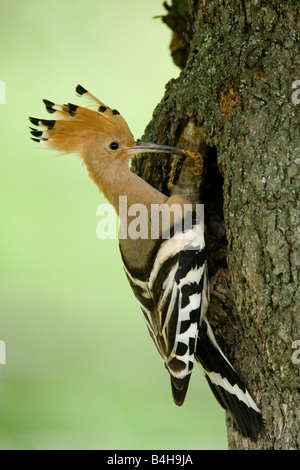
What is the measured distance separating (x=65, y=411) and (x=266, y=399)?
1849 millimetres

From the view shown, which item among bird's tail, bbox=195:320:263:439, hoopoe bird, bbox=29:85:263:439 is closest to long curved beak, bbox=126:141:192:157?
hoopoe bird, bbox=29:85:263:439

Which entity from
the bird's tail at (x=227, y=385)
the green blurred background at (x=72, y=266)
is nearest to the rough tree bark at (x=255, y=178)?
the bird's tail at (x=227, y=385)

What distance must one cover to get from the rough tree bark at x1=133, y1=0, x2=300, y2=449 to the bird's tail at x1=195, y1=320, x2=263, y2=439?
4 centimetres

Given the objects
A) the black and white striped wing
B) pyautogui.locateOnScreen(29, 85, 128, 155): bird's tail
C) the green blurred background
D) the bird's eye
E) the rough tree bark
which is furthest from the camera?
the green blurred background

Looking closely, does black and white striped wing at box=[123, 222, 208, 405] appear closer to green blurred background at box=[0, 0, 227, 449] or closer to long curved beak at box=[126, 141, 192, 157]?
long curved beak at box=[126, 141, 192, 157]

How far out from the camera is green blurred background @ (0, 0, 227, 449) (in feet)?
12.8

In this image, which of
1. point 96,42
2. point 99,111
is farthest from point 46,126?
point 96,42

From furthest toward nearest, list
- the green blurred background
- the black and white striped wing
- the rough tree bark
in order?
the green blurred background, the black and white striped wing, the rough tree bark

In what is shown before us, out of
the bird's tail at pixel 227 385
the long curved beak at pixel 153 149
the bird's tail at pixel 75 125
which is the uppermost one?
the bird's tail at pixel 75 125

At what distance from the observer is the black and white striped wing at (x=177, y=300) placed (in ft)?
7.77

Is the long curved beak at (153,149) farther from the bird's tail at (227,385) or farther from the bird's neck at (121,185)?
the bird's tail at (227,385)

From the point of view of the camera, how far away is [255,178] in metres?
2.29

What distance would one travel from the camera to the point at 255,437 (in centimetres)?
242

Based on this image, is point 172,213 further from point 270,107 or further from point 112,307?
point 112,307
